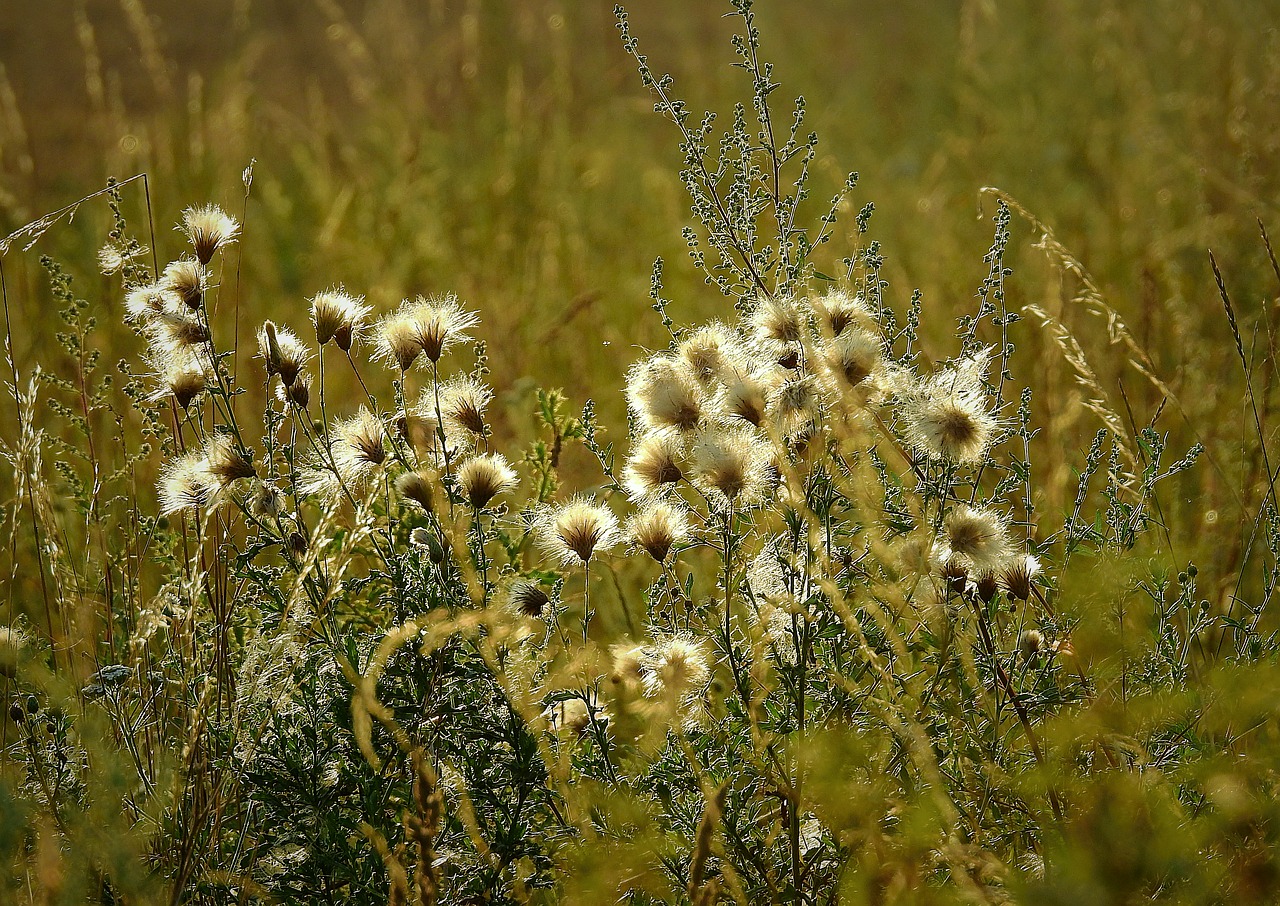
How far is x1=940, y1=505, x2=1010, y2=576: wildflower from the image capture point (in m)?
1.42

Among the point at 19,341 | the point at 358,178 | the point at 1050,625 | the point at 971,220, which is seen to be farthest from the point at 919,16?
the point at 1050,625

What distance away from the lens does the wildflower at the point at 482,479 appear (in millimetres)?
1626

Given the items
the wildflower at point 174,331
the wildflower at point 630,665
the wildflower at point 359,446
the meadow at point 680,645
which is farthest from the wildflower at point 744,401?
the wildflower at point 174,331

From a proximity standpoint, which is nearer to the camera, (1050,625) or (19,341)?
(1050,625)

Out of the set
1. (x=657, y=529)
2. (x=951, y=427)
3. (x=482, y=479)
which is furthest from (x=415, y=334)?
(x=951, y=427)

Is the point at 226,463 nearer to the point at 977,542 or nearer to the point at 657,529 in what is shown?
the point at 657,529

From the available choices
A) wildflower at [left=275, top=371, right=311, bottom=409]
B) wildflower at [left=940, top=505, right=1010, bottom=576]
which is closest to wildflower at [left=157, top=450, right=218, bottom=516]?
wildflower at [left=275, top=371, right=311, bottom=409]

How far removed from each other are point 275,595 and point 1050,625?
1.16 m

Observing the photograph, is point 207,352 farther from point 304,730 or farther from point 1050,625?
point 1050,625

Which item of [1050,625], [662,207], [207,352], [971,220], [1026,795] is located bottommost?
[1026,795]

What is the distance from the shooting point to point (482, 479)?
163cm

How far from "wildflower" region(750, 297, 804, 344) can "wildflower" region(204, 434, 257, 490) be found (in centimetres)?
77

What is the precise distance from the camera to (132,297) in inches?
68.4

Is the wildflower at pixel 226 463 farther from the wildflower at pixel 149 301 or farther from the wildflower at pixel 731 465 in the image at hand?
the wildflower at pixel 731 465
